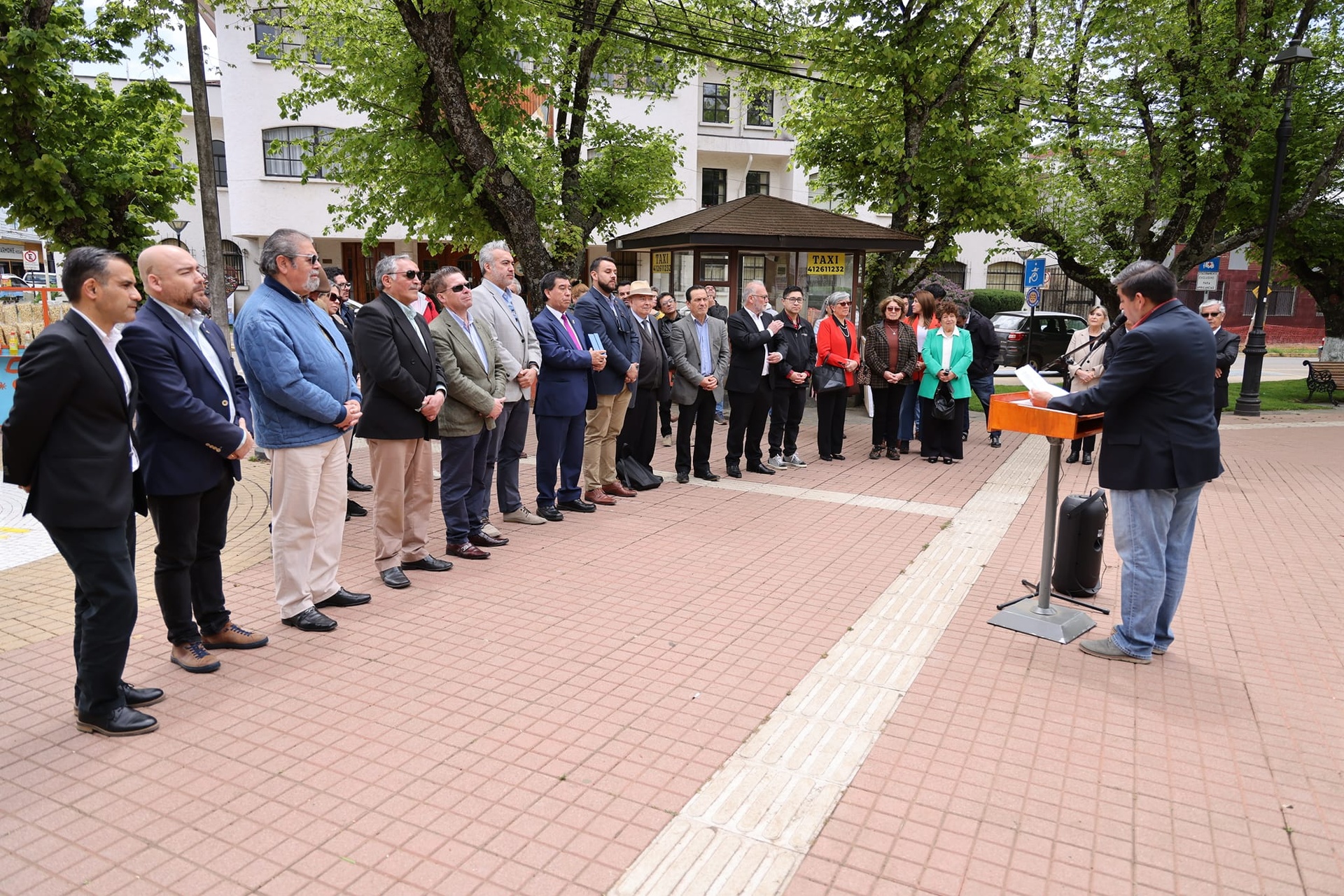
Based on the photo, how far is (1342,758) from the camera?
12.6 feet

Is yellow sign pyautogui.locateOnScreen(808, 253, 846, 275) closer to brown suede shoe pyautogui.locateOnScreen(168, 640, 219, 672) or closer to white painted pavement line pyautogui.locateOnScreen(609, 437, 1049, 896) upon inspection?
white painted pavement line pyautogui.locateOnScreen(609, 437, 1049, 896)

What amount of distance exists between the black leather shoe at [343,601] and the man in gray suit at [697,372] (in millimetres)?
4427

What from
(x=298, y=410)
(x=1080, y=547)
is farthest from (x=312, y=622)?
(x=1080, y=547)

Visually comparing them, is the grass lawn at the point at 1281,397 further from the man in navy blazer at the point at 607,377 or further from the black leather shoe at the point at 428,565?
the black leather shoe at the point at 428,565

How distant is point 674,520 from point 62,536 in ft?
15.9

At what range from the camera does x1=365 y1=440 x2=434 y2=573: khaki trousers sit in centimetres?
568

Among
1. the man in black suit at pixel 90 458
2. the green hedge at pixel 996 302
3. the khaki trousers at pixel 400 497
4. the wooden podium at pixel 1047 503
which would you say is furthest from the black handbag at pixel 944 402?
the green hedge at pixel 996 302

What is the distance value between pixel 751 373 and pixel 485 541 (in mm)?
3928

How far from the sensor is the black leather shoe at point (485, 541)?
665cm

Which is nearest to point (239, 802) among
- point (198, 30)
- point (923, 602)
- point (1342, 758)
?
point (923, 602)

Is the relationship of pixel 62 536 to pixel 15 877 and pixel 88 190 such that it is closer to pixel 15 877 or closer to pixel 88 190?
pixel 15 877

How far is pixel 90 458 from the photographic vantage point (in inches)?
141

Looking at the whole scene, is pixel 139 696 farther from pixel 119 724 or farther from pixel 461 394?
pixel 461 394

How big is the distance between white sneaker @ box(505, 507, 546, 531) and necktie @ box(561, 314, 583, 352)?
1.47 metres
